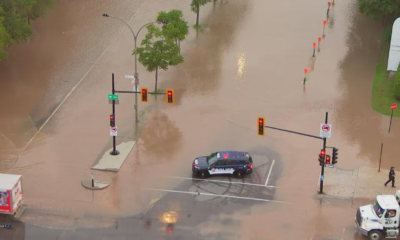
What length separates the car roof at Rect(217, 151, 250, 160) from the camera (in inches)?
1533

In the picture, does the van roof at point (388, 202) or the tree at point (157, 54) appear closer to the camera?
the van roof at point (388, 202)

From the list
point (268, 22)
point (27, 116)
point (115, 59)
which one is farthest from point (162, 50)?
point (268, 22)

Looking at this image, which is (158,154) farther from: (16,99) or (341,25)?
(341,25)

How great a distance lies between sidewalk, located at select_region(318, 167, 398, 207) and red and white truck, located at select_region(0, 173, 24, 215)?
58.7ft

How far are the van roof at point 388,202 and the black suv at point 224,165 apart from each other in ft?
29.1

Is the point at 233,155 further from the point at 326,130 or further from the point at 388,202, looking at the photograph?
the point at 388,202

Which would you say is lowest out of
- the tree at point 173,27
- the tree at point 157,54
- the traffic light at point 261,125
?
the traffic light at point 261,125

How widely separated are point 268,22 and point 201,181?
102 feet

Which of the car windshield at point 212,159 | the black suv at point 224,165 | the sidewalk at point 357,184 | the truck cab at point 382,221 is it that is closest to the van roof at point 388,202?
the truck cab at point 382,221

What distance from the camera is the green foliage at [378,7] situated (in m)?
56.3

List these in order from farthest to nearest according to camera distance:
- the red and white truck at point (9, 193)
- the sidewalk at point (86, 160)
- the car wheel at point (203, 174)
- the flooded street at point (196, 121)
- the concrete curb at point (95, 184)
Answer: the car wheel at point (203, 174) → the concrete curb at point (95, 184) → the sidewalk at point (86, 160) → the flooded street at point (196, 121) → the red and white truck at point (9, 193)

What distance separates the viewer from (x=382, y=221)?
106 ft

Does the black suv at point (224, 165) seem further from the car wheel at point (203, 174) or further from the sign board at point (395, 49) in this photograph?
the sign board at point (395, 49)

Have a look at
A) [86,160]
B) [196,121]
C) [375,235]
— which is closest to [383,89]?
[196,121]
